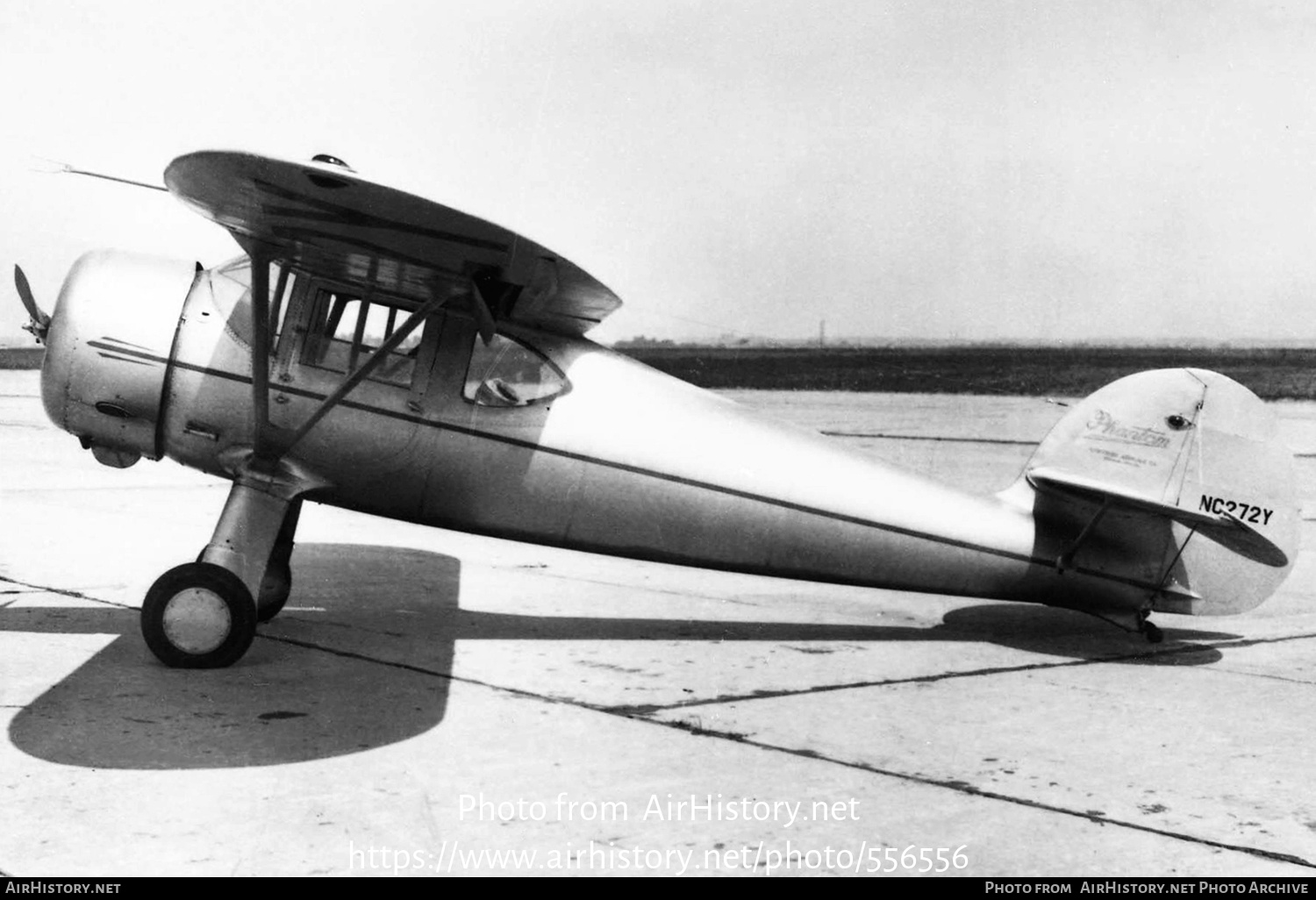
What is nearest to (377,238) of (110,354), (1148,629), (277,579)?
(110,354)

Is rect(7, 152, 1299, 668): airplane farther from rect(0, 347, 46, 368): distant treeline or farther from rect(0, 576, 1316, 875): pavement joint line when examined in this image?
rect(0, 347, 46, 368): distant treeline

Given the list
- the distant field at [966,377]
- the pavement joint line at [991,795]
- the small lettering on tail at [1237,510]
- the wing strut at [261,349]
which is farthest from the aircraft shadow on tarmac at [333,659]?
the distant field at [966,377]

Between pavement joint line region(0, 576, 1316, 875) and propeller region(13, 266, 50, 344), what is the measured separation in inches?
67.2

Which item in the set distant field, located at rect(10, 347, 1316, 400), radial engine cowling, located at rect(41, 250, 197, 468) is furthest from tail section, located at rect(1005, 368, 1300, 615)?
distant field, located at rect(10, 347, 1316, 400)

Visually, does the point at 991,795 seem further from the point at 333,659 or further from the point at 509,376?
the point at 509,376

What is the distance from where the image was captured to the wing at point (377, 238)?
5453mm

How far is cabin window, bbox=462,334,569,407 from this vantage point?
7.04 meters

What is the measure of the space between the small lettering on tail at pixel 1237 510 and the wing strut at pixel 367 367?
4436 mm

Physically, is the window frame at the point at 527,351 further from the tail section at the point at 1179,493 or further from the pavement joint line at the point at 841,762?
the tail section at the point at 1179,493

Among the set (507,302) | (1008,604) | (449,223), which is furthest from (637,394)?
(1008,604)

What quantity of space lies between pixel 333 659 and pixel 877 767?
302 centimetres

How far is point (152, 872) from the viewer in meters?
3.59
